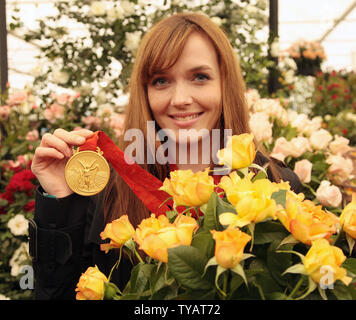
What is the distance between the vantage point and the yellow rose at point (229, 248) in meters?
0.34

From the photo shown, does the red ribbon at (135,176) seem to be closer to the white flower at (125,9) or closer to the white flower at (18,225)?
the white flower at (18,225)

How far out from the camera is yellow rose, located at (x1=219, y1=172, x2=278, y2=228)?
1.21 ft

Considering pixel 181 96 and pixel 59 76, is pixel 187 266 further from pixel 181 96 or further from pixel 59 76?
pixel 59 76

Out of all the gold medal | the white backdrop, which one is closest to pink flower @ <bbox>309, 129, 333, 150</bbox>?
the gold medal

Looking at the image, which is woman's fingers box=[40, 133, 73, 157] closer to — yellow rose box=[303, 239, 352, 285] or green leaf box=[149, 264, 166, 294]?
green leaf box=[149, 264, 166, 294]

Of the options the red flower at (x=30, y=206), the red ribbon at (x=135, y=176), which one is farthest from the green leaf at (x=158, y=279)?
the red flower at (x=30, y=206)

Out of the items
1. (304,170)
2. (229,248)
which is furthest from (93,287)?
(304,170)

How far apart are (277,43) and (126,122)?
58.7 inches

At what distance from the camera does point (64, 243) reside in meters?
0.93

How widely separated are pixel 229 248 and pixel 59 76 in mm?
2099

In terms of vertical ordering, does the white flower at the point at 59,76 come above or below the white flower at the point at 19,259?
above

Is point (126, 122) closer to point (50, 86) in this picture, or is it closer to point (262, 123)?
point (262, 123)

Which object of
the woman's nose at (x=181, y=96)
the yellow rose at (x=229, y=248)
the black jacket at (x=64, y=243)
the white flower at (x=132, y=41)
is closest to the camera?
the yellow rose at (x=229, y=248)

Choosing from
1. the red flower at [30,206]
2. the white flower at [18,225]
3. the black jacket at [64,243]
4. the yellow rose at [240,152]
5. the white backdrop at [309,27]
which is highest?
the white backdrop at [309,27]
